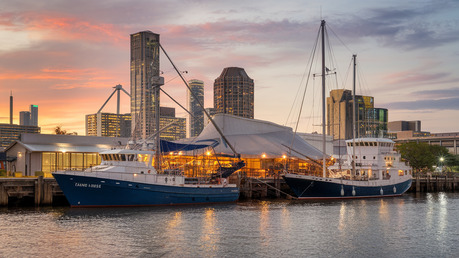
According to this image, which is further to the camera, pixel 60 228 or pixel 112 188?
pixel 112 188

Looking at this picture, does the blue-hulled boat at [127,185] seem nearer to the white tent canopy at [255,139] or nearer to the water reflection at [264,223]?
the water reflection at [264,223]

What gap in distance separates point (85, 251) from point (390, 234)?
22.4 m

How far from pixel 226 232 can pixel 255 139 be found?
161 ft

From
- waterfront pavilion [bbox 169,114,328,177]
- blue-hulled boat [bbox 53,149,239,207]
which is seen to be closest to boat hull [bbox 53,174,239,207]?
blue-hulled boat [bbox 53,149,239,207]

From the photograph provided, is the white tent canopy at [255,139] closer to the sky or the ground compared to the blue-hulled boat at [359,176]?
closer to the sky

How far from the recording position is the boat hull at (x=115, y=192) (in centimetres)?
4750

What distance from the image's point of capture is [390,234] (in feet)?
126

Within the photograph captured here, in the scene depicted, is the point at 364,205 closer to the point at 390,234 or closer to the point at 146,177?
the point at 390,234

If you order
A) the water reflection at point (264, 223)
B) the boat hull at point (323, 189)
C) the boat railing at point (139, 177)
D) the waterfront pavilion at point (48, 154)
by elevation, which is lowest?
the water reflection at point (264, 223)

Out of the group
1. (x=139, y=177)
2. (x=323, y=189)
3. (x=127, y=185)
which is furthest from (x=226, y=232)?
(x=323, y=189)

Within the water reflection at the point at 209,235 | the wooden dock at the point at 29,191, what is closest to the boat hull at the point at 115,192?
the wooden dock at the point at 29,191

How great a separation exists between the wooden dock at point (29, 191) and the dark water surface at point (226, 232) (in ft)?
8.26

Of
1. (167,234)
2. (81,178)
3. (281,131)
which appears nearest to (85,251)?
(167,234)

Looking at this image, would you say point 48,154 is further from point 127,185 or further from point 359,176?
point 359,176
